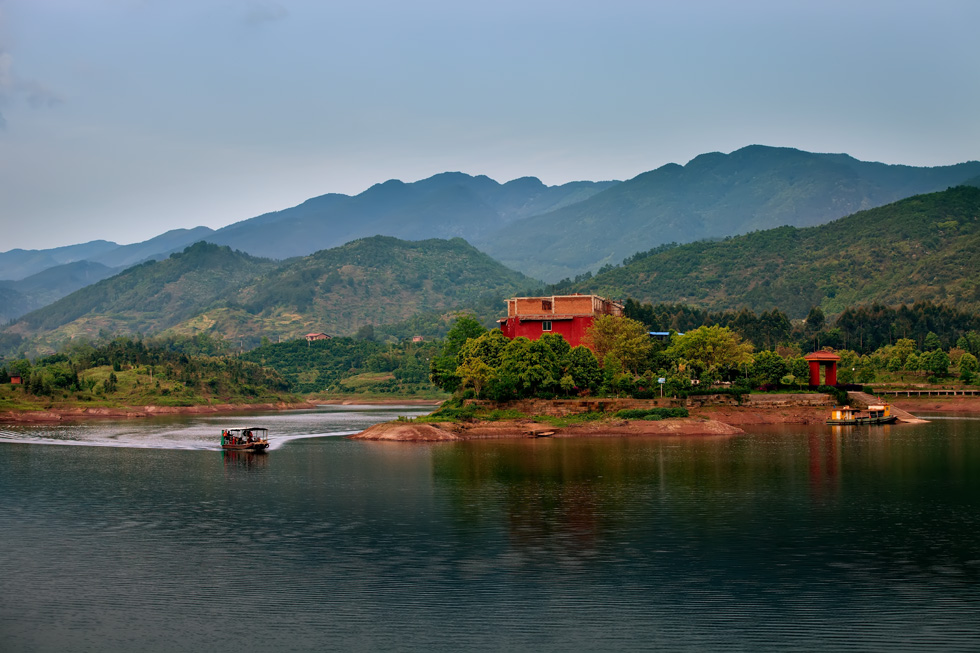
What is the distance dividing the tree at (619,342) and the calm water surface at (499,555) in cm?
3521

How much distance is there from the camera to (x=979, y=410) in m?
109

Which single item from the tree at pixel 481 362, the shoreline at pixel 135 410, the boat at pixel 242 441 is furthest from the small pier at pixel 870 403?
the shoreline at pixel 135 410

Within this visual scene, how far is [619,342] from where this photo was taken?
96.1m

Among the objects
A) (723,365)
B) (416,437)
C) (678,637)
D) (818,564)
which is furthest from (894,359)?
(678,637)

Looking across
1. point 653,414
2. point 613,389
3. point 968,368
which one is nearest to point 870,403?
point 653,414

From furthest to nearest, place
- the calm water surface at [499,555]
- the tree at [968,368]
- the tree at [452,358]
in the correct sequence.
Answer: the tree at [968,368] → the tree at [452,358] → the calm water surface at [499,555]

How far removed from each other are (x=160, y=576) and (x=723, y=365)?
7653cm

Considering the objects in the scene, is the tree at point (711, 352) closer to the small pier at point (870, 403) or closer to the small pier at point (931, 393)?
the small pier at point (870, 403)

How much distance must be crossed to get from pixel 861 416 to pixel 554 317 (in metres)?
32.9

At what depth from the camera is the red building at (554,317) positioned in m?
101

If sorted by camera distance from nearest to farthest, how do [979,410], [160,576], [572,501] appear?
[160,576], [572,501], [979,410]

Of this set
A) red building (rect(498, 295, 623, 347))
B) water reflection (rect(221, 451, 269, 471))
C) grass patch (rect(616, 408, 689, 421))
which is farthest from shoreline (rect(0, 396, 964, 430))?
red building (rect(498, 295, 623, 347))

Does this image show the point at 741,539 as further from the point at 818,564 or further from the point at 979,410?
the point at 979,410

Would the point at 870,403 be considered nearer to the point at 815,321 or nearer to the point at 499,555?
the point at 815,321
